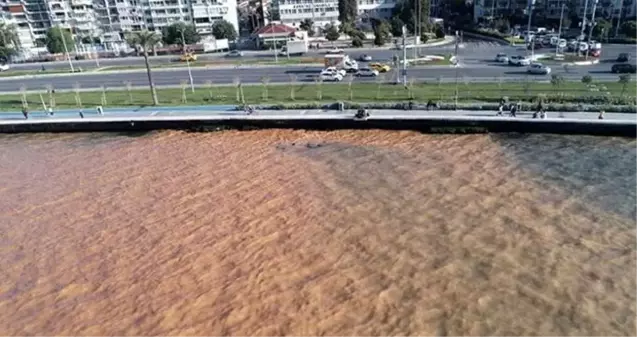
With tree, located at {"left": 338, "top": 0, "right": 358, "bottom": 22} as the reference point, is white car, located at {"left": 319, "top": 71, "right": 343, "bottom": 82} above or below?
below

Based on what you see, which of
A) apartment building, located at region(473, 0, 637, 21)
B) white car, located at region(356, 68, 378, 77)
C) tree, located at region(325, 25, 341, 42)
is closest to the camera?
white car, located at region(356, 68, 378, 77)

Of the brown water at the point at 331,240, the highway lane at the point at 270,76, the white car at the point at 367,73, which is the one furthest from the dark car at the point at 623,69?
the white car at the point at 367,73

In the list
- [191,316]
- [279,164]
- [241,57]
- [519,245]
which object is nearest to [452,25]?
[241,57]

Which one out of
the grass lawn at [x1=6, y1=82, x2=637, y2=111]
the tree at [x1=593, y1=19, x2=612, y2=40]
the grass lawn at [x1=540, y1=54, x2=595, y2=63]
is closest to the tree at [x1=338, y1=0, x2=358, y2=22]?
the tree at [x1=593, y1=19, x2=612, y2=40]

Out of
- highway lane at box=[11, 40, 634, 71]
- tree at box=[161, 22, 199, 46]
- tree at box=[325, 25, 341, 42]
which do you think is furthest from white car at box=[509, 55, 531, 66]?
tree at box=[161, 22, 199, 46]

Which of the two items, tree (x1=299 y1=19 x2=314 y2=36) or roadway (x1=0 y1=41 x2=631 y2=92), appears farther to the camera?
tree (x1=299 y1=19 x2=314 y2=36)

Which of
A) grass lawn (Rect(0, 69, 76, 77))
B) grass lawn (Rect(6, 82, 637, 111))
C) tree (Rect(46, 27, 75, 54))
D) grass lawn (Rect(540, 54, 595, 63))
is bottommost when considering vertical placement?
grass lawn (Rect(540, 54, 595, 63))

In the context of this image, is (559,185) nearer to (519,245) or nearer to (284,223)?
(519,245)

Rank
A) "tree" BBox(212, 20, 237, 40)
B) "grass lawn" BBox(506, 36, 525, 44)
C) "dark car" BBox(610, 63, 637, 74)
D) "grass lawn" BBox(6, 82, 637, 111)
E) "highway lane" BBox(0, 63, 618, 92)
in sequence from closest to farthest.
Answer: "grass lawn" BBox(6, 82, 637, 111), "dark car" BBox(610, 63, 637, 74), "highway lane" BBox(0, 63, 618, 92), "grass lawn" BBox(506, 36, 525, 44), "tree" BBox(212, 20, 237, 40)

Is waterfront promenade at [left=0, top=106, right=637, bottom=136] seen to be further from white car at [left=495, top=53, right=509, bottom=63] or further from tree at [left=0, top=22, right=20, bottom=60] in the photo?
tree at [left=0, top=22, right=20, bottom=60]
